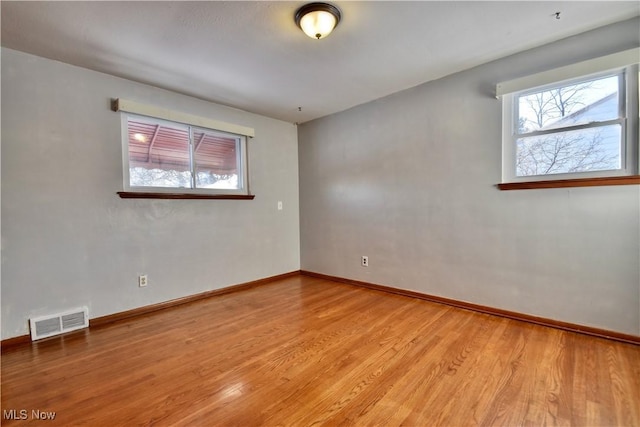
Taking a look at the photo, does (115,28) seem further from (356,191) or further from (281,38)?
(356,191)

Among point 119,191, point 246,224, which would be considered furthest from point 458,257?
point 119,191

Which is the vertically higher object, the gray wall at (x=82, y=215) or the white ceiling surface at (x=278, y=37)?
the white ceiling surface at (x=278, y=37)

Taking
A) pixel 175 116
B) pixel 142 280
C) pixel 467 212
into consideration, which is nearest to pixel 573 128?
pixel 467 212

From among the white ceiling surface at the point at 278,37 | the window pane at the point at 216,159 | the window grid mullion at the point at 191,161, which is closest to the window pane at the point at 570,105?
the white ceiling surface at the point at 278,37

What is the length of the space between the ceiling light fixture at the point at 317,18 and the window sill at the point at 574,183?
204cm

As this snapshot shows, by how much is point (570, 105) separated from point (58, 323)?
4.74m

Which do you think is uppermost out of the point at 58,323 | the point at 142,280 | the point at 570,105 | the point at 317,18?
the point at 317,18

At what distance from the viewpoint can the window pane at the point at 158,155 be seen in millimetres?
2869

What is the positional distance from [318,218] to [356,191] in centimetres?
79

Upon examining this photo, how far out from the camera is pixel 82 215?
2553 mm

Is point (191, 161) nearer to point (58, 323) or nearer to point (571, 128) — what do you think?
point (58, 323)

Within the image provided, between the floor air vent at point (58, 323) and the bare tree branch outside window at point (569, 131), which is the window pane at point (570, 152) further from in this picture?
the floor air vent at point (58, 323)

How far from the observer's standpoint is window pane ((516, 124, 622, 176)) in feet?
7.07

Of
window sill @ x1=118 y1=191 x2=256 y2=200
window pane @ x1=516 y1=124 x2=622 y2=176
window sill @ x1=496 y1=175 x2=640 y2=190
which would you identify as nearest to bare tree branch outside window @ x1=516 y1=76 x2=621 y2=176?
window pane @ x1=516 y1=124 x2=622 y2=176
